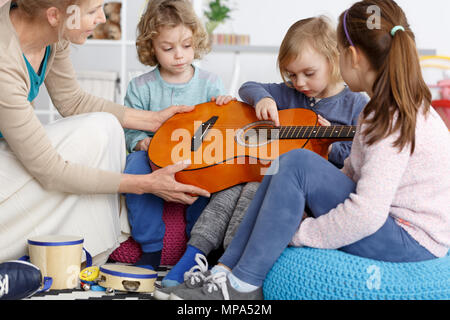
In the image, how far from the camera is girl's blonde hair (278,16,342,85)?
1.78 meters

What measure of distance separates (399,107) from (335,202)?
0.26 meters

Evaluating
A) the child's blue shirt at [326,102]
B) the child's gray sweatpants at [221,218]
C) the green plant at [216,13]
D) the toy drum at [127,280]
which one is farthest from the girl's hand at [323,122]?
the green plant at [216,13]

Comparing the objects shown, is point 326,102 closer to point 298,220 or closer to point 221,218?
point 221,218

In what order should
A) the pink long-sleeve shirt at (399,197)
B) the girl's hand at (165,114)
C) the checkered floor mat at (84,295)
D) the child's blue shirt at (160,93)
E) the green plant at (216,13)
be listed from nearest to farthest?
the pink long-sleeve shirt at (399,197) < the checkered floor mat at (84,295) < the girl's hand at (165,114) < the child's blue shirt at (160,93) < the green plant at (216,13)

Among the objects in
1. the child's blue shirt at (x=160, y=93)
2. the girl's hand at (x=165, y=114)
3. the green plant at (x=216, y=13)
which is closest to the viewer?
the girl's hand at (x=165, y=114)

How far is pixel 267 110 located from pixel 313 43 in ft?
0.95

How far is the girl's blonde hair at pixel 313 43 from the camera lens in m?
1.78

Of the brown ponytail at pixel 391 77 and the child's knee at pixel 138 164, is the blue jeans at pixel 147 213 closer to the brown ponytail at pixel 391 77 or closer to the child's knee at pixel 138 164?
the child's knee at pixel 138 164

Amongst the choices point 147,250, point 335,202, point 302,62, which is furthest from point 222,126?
point 335,202

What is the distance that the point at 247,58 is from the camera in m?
5.32

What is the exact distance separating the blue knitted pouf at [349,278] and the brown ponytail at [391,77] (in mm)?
281

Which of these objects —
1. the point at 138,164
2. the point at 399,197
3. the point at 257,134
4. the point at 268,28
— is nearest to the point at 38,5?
the point at 138,164
